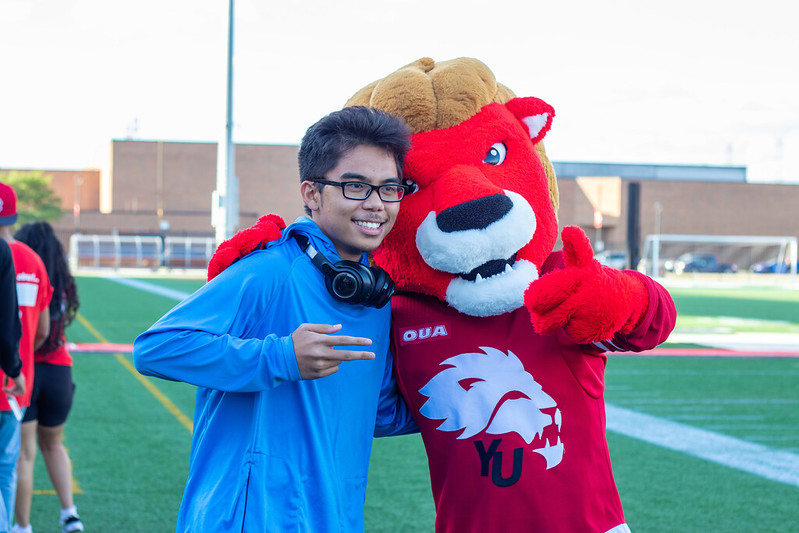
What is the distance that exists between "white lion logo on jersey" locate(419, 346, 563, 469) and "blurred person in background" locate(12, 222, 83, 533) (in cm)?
308

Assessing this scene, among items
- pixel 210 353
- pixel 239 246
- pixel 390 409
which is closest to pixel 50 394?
pixel 390 409

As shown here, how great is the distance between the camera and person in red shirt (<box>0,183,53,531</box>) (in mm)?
4133

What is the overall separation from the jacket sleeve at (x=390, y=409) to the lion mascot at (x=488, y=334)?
4 centimetres

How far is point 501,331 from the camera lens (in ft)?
8.22

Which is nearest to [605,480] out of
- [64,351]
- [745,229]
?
[64,351]

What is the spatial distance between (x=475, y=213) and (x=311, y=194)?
0.45m

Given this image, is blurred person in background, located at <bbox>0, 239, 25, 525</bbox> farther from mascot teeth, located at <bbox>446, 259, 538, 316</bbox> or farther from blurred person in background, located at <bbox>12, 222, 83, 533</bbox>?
mascot teeth, located at <bbox>446, 259, 538, 316</bbox>

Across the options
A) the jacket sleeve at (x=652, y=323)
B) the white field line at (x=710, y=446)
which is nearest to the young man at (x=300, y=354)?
the jacket sleeve at (x=652, y=323)

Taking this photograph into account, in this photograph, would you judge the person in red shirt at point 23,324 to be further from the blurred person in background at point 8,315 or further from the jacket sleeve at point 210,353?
the jacket sleeve at point 210,353

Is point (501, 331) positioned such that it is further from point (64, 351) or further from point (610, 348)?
point (64, 351)

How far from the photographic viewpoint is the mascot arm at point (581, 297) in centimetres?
218

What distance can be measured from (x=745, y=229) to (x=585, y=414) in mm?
68444

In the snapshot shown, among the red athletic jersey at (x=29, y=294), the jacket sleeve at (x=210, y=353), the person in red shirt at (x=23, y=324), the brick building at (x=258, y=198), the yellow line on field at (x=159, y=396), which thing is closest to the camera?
the jacket sleeve at (x=210, y=353)

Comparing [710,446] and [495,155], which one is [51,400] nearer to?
[495,155]
